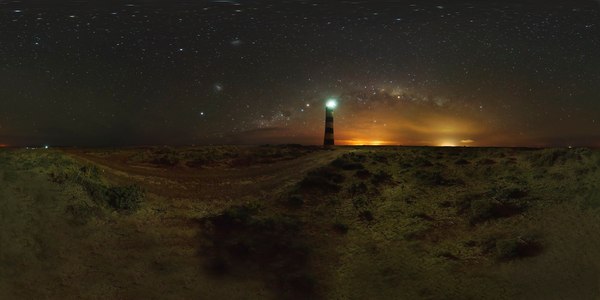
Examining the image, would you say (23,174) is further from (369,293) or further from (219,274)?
(369,293)

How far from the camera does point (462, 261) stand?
12.9 m

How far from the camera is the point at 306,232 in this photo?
15461 mm

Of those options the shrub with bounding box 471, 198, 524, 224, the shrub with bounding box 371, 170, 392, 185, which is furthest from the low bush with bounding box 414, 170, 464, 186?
the shrub with bounding box 471, 198, 524, 224

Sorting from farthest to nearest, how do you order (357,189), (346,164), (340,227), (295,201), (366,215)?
(346,164), (357,189), (295,201), (366,215), (340,227)

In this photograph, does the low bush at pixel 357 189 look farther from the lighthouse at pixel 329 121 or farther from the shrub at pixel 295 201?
the lighthouse at pixel 329 121

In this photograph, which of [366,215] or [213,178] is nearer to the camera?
[366,215]

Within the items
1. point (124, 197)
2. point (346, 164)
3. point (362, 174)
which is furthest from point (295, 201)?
point (346, 164)

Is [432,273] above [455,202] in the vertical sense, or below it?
below

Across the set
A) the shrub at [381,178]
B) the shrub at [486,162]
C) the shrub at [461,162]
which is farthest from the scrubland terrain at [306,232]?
the shrub at [461,162]

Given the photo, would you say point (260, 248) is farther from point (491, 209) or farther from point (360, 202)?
point (491, 209)

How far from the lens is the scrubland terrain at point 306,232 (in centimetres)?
1130

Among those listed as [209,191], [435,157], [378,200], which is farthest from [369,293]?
[435,157]

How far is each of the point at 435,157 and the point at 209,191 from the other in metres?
15.2

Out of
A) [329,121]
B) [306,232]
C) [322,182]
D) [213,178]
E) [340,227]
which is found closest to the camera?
[306,232]
